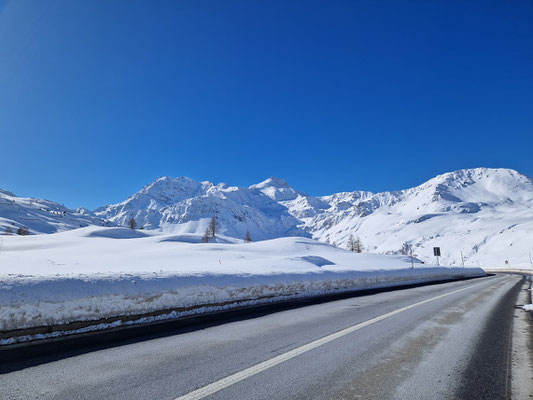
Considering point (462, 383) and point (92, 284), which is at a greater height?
point (92, 284)

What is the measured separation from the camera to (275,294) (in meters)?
12.4

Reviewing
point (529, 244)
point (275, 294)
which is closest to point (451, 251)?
point (529, 244)

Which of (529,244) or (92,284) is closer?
(92,284)

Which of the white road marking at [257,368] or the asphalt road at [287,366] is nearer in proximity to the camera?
the white road marking at [257,368]

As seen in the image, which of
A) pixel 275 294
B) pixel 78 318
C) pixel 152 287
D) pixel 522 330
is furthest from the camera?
pixel 275 294

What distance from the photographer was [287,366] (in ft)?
13.6

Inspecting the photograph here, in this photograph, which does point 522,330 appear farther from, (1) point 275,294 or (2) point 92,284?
(2) point 92,284

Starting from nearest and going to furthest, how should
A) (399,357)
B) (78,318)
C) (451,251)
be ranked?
(399,357) → (78,318) → (451,251)

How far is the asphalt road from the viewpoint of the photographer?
133 inches

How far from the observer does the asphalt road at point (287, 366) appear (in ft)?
11.1

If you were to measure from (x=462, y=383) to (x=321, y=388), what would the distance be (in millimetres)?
1831

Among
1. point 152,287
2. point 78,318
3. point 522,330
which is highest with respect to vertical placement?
point 152,287

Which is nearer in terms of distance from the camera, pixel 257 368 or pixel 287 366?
pixel 257 368

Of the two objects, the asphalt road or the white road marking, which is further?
the asphalt road
